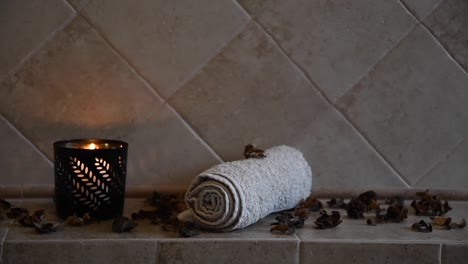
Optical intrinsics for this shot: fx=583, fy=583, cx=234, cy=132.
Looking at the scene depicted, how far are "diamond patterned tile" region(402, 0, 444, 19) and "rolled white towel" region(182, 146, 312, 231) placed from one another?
0.43 meters

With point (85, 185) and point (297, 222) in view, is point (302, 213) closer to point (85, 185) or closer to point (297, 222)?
point (297, 222)

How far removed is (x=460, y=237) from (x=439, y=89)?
0.38 m

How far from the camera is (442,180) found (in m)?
1.25

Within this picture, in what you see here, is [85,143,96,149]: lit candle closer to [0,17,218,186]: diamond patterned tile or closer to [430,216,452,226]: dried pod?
[0,17,218,186]: diamond patterned tile

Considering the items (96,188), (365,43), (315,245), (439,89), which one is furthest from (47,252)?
(439,89)

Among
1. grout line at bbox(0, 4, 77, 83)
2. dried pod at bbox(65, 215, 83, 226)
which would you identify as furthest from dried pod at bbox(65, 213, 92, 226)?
grout line at bbox(0, 4, 77, 83)

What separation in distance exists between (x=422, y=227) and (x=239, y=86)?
1.46 ft

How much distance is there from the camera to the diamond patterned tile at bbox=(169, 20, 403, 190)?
1173mm

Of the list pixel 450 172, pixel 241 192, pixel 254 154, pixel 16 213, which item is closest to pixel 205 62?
pixel 254 154

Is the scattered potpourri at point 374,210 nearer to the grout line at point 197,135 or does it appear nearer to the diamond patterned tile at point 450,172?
the diamond patterned tile at point 450,172

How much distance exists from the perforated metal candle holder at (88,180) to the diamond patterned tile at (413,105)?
50 cm

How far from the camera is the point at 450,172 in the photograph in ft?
4.09

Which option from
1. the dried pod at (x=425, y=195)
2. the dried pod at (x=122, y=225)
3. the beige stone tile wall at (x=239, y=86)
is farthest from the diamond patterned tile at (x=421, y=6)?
the dried pod at (x=122, y=225)

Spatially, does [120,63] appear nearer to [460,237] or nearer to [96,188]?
[96,188]
